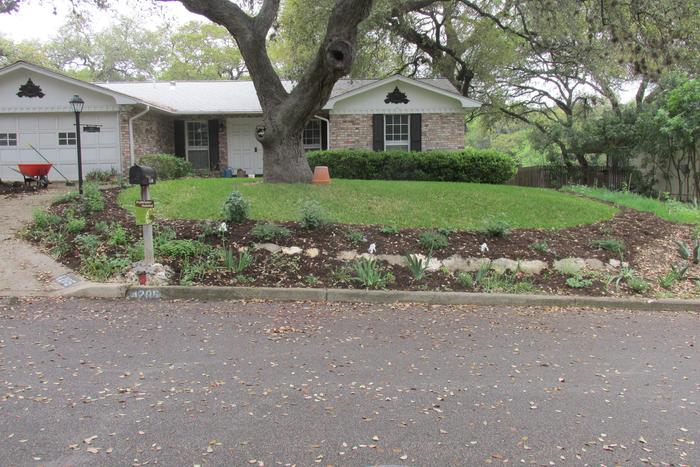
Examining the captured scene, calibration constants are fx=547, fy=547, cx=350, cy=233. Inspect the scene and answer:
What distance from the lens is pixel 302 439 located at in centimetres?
334

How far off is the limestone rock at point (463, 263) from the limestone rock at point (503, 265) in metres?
0.10

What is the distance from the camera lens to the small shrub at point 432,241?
8398mm

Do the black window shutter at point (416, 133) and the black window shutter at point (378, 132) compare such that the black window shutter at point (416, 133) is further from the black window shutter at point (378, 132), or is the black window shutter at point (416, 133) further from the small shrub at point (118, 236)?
the small shrub at point (118, 236)

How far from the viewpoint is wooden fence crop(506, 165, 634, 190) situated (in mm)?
20688

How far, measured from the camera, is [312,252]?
8.14m

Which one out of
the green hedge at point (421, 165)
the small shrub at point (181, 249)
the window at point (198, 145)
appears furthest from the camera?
the window at point (198, 145)

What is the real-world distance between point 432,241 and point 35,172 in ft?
38.1

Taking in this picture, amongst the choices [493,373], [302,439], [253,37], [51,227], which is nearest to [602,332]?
[493,373]

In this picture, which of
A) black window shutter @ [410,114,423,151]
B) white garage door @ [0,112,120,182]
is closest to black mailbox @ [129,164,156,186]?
white garage door @ [0,112,120,182]

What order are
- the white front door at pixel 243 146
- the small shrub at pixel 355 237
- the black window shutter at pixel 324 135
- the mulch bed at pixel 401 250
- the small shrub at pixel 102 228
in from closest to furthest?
the mulch bed at pixel 401 250 → the small shrub at pixel 355 237 → the small shrub at pixel 102 228 → the black window shutter at pixel 324 135 → the white front door at pixel 243 146

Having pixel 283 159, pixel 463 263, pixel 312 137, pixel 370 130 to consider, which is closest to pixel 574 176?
pixel 370 130

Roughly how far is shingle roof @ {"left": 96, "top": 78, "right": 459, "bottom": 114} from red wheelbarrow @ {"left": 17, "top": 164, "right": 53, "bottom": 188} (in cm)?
530

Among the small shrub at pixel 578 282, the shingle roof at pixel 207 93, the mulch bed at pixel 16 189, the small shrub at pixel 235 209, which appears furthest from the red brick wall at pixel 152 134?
the small shrub at pixel 578 282

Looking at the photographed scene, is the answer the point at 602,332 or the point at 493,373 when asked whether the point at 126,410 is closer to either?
the point at 493,373
